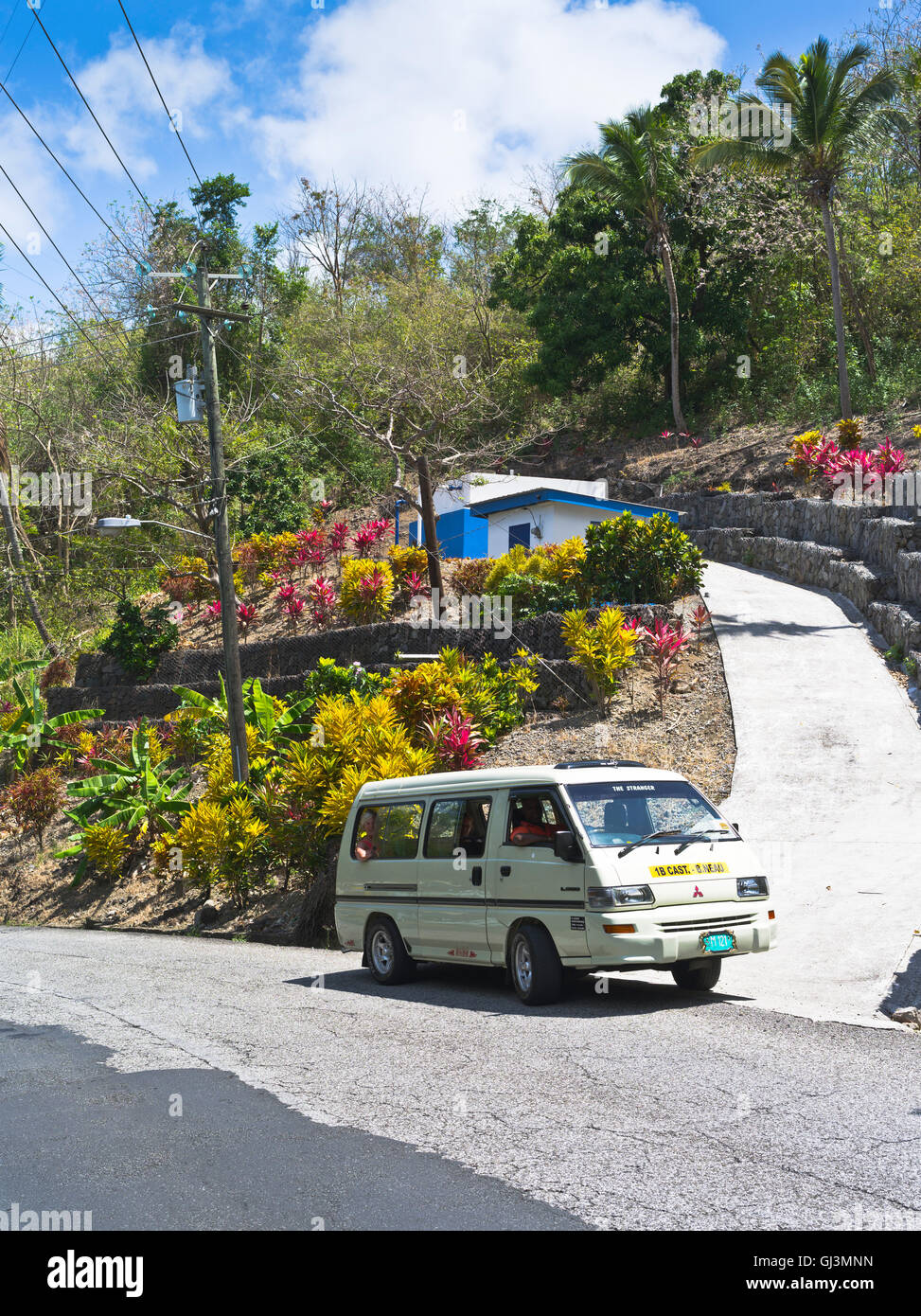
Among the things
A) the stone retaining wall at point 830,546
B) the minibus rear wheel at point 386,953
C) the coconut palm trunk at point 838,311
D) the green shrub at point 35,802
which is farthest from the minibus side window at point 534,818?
the coconut palm trunk at point 838,311

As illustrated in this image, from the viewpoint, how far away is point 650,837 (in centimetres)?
911

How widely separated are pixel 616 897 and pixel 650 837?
677 millimetres

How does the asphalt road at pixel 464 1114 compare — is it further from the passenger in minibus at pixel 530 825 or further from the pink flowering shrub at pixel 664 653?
the pink flowering shrub at pixel 664 653

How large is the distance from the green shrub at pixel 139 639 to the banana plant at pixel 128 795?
8106 mm

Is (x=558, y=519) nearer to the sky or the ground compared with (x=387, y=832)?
nearer to the sky

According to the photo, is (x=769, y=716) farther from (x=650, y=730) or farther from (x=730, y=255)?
(x=730, y=255)

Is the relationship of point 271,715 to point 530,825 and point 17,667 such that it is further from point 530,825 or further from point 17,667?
point 17,667

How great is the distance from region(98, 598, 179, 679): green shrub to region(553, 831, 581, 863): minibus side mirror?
2253cm

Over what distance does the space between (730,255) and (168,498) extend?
2179 cm

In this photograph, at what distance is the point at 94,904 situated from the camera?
20.9 meters

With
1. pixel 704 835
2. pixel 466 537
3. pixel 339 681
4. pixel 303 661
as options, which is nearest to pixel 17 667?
pixel 303 661

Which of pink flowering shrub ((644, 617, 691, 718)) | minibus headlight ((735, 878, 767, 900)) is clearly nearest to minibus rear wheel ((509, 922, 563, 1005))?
minibus headlight ((735, 878, 767, 900))

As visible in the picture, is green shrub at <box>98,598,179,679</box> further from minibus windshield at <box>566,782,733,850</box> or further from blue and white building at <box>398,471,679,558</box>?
minibus windshield at <box>566,782,733,850</box>

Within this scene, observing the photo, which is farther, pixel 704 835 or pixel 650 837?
pixel 704 835
